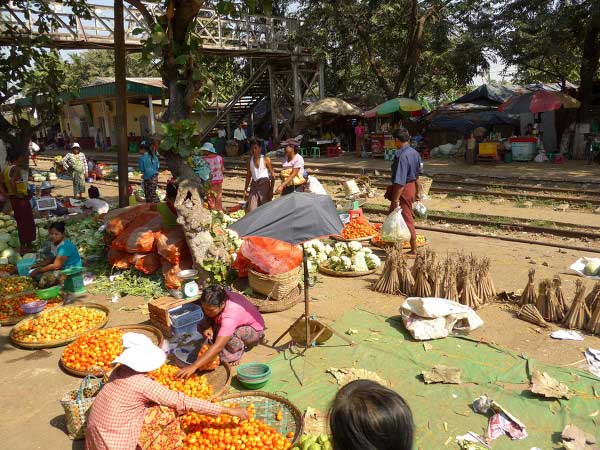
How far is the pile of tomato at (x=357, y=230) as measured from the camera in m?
8.66

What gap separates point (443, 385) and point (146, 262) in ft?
16.2

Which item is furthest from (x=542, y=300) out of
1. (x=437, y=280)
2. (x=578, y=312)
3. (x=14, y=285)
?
(x=14, y=285)

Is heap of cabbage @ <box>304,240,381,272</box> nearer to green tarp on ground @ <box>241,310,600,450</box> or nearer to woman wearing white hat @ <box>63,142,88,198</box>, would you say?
green tarp on ground @ <box>241,310,600,450</box>

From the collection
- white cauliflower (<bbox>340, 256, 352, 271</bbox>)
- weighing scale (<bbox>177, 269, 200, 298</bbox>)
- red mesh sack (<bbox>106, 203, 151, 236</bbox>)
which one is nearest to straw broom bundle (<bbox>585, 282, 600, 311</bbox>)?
white cauliflower (<bbox>340, 256, 352, 271</bbox>)

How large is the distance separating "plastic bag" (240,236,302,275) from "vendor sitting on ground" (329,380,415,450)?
4.51 m

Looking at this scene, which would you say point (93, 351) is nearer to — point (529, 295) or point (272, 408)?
point (272, 408)

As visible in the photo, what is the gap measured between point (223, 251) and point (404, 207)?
3016mm

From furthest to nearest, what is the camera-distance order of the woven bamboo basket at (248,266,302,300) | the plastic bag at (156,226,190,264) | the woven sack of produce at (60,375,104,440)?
the plastic bag at (156,226,190,264)
the woven bamboo basket at (248,266,302,300)
the woven sack of produce at (60,375,104,440)

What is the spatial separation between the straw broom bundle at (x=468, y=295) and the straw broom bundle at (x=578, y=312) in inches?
40.0

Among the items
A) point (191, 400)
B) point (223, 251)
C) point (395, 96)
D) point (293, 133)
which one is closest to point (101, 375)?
point (191, 400)

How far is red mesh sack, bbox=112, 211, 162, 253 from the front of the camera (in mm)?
7336

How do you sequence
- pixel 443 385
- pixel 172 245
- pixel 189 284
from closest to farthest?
pixel 443 385, pixel 189 284, pixel 172 245

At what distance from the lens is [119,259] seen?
771cm

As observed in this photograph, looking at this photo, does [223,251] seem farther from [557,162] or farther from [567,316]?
[557,162]
